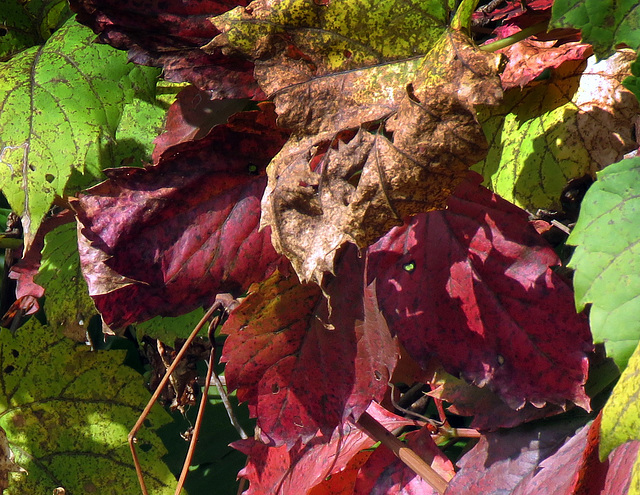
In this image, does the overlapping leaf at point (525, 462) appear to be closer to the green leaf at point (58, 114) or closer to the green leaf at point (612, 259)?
the green leaf at point (612, 259)

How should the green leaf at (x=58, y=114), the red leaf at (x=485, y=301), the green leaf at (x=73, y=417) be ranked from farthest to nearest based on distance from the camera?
1. the green leaf at (x=73, y=417)
2. the green leaf at (x=58, y=114)
3. the red leaf at (x=485, y=301)

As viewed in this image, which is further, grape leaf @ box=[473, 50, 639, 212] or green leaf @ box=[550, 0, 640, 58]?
grape leaf @ box=[473, 50, 639, 212]

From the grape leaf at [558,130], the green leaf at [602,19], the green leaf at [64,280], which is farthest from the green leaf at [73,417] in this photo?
the green leaf at [602,19]

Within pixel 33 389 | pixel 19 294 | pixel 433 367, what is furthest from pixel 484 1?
pixel 33 389

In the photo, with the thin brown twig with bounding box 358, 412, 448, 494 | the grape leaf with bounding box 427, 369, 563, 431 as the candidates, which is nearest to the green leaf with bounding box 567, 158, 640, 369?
the grape leaf with bounding box 427, 369, 563, 431

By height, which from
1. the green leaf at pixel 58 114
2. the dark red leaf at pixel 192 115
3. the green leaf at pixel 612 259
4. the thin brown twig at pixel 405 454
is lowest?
the thin brown twig at pixel 405 454

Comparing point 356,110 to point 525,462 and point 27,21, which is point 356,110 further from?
point 27,21

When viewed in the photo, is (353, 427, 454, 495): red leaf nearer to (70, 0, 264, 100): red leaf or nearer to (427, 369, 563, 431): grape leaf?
(427, 369, 563, 431): grape leaf

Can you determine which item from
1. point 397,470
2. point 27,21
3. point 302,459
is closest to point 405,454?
point 397,470
